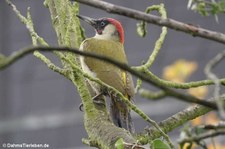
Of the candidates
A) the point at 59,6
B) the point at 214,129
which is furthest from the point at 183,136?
the point at 59,6

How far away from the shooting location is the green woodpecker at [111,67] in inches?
110

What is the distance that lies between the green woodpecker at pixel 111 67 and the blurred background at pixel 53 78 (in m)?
2.61

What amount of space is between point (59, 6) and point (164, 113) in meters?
4.36

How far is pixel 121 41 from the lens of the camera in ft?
12.6

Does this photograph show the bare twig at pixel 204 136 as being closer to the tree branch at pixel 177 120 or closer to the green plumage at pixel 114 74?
the tree branch at pixel 177 120

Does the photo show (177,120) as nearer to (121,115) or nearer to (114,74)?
(121,115)

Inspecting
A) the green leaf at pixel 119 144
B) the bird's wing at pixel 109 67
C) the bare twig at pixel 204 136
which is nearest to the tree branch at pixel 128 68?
the bare twig at pixel 204 136

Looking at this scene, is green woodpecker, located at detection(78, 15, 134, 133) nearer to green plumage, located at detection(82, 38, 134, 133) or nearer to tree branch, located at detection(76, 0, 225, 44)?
green plumage, located at detection(82, 38, 134, 133)

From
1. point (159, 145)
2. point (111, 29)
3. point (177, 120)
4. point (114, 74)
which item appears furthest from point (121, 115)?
point (159, 145)

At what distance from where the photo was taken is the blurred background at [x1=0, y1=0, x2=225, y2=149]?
6.51m

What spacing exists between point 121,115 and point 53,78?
419 centimetres

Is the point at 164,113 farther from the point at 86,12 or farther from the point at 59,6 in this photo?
the point at 59,6

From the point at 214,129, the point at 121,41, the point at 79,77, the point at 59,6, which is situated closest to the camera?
the point at 214,129

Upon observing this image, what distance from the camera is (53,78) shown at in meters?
6.93
